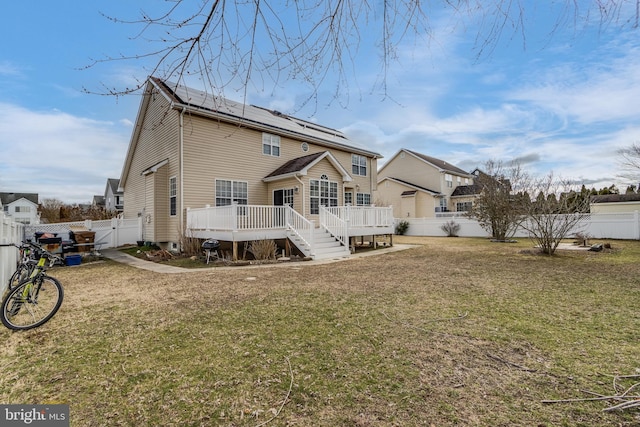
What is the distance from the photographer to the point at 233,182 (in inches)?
554

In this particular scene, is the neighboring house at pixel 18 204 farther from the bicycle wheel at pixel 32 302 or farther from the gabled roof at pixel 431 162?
the bicycle wheel at pixel 32 302

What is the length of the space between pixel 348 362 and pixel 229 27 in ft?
11.1

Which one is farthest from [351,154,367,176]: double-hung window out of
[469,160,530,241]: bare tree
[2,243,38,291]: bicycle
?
[2,243,38,291]: bicycle

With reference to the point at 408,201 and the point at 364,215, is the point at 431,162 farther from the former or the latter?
the point at 364,215

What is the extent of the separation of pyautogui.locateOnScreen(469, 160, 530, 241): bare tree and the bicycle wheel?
1834cm

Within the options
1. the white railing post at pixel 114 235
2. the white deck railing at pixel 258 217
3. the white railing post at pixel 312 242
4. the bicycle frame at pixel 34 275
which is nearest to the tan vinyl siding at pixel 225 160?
the white deck railing at pixel 258 217

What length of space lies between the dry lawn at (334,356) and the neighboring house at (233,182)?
5.50 meters

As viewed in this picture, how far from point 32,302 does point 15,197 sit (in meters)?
68.3

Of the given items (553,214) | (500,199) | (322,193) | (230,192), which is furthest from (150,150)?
(500,199)

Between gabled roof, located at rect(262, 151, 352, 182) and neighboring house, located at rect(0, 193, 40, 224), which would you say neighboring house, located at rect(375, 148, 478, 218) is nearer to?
gabled roof, located at rect(262, 151, 352, 182)

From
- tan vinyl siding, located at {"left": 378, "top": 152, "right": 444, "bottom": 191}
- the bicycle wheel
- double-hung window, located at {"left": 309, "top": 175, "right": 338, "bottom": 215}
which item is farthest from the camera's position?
tan vinyl siding, located at {"left": 378, "top": 152, "right": 444, "bottom": 191}

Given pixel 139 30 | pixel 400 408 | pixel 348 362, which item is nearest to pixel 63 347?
pixel 348 362

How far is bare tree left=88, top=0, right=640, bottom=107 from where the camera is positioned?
247 centimetres

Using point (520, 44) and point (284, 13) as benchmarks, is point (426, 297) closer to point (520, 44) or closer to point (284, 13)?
point (520, 44)
